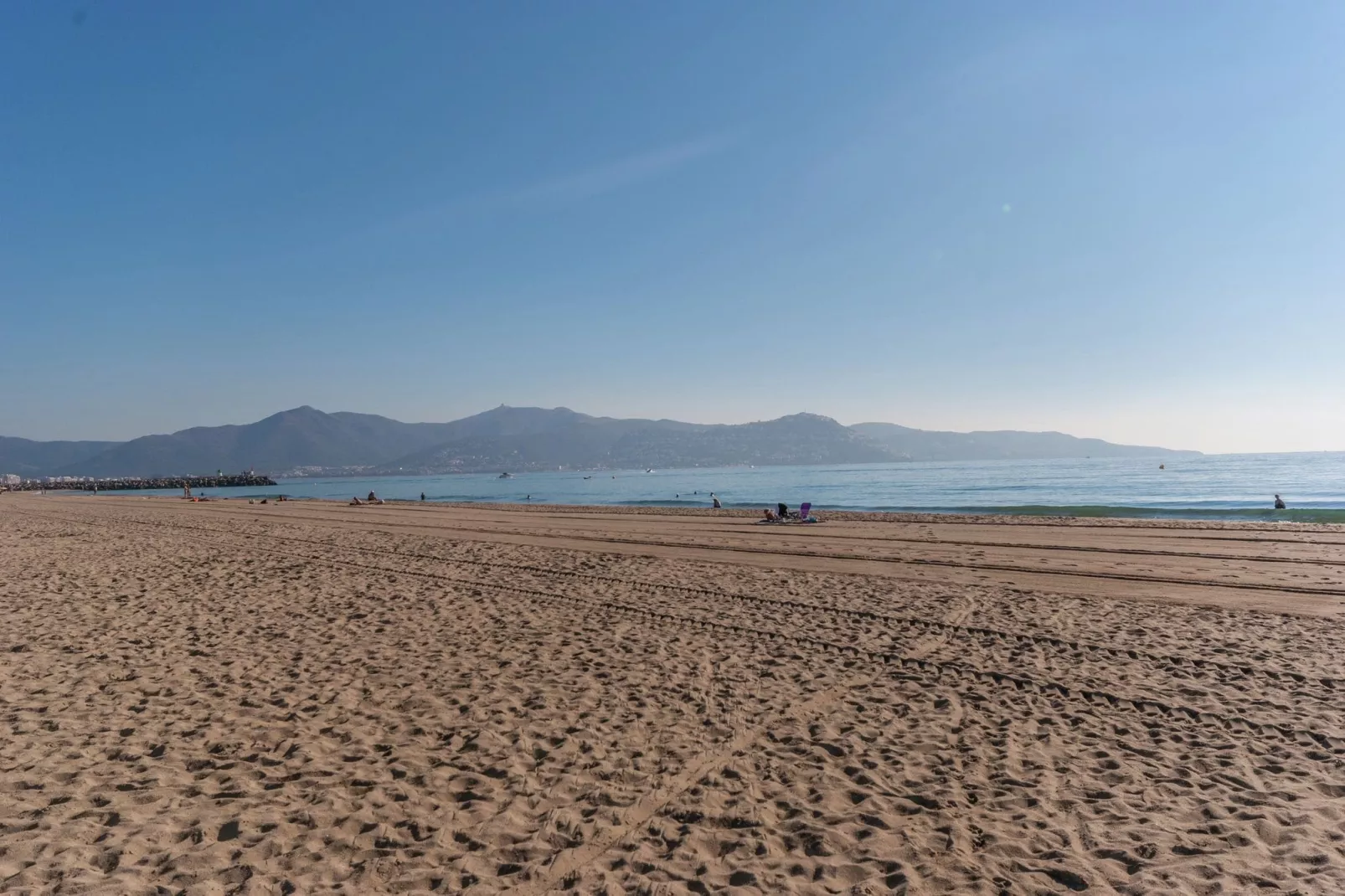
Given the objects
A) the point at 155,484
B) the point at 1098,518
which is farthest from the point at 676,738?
the point at 155,484

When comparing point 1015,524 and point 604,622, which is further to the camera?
point 1015,524

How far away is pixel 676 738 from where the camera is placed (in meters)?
5.41

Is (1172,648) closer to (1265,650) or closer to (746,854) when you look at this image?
(1265,650)

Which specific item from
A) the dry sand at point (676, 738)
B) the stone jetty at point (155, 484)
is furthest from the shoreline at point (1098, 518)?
the stone jetty at point (155, 484)

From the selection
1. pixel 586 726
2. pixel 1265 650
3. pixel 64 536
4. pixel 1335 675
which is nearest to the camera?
pixel 586 726

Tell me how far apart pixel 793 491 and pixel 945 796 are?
2475 inches

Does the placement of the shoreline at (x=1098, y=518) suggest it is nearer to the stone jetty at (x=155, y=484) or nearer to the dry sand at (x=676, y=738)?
the dry sand at (x=676, y=738)

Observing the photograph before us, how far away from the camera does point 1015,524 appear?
2402 cm

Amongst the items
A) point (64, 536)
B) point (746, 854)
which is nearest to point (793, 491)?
point (64, 536)

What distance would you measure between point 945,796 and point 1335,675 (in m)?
5.19

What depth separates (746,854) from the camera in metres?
3.80

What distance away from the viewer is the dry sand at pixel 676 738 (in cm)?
372

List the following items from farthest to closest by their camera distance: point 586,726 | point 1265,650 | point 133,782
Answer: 1. point 1265,650
2. point 586,726
3. point 133,782

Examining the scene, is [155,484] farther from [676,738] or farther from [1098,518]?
[676,738]
